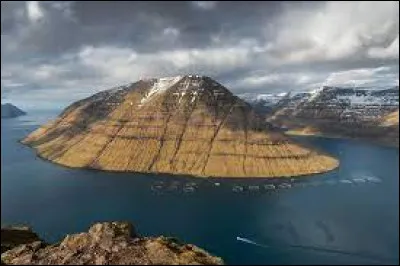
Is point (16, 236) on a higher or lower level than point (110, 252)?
lower

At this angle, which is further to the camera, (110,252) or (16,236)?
(16,236)

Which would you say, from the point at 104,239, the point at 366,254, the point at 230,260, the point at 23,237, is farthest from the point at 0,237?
the point at 366,254

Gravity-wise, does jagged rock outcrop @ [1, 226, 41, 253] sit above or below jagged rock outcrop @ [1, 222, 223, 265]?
below

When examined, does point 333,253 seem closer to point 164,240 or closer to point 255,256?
point 255,256

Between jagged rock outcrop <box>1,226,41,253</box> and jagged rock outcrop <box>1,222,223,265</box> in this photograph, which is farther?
jagged rock outcrop <box>1,226,41,253</box>

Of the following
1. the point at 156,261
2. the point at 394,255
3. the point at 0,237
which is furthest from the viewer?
the point at 394,255

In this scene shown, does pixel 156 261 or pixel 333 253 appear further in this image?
pixel 333 253

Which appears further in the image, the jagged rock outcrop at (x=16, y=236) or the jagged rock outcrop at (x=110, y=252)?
the jagged rock outcrop at (x=16, y=236)

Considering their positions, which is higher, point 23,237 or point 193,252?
point 193,252
